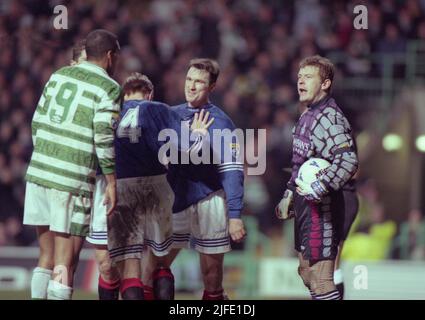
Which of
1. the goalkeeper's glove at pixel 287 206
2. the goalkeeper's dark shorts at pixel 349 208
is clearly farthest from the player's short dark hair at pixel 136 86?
the goalkeeper's dark shorts at pixel 349 208

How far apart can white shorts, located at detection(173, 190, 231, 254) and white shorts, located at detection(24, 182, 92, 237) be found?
0.87 m

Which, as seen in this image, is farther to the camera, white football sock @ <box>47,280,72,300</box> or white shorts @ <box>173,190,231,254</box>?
white shorts @ <box>173,190,231,254</box>

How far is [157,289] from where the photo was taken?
26.7 feet

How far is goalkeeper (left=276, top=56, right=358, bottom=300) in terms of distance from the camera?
766cm

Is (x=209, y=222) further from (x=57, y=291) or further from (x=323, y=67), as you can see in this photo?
(x=323, y=67)

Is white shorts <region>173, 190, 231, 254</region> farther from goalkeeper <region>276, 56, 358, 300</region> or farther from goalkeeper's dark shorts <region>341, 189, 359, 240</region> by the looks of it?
goalkeeper's dark shorts <region>341, 189, 359, 240</region>

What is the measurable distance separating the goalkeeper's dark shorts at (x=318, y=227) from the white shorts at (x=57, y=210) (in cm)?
150

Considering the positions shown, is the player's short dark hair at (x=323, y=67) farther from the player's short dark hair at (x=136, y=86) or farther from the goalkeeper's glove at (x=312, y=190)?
the player's short dark hair at (x=136, y=86)

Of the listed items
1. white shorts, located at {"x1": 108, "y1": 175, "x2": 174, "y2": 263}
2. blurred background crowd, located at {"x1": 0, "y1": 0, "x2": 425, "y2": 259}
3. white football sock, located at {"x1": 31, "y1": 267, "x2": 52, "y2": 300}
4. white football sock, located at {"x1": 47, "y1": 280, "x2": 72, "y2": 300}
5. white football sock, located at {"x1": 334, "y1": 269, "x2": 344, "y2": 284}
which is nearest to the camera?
white football sock, located at {"x1": 47, "y1": 280, "x2": 72, "y2": 300}

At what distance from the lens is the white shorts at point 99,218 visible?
788cm

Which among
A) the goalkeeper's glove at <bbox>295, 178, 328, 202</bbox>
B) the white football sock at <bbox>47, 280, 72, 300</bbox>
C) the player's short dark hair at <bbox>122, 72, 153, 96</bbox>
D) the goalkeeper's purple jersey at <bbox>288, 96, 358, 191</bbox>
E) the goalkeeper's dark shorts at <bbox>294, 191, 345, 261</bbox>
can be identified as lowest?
the white football sock at <bbox>47, 280, 72, 300</bbox>

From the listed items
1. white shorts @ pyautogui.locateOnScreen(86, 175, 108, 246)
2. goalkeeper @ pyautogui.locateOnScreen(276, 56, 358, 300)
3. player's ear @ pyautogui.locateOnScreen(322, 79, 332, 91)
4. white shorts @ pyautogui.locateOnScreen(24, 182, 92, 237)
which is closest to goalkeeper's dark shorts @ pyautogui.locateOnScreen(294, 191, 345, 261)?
goalkeeper @ pyautogui.locateOnScreen(276, 56, 358, 300)

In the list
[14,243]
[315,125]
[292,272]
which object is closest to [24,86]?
[14,243]

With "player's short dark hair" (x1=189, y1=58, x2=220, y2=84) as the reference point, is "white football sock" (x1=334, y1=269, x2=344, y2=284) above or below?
below
